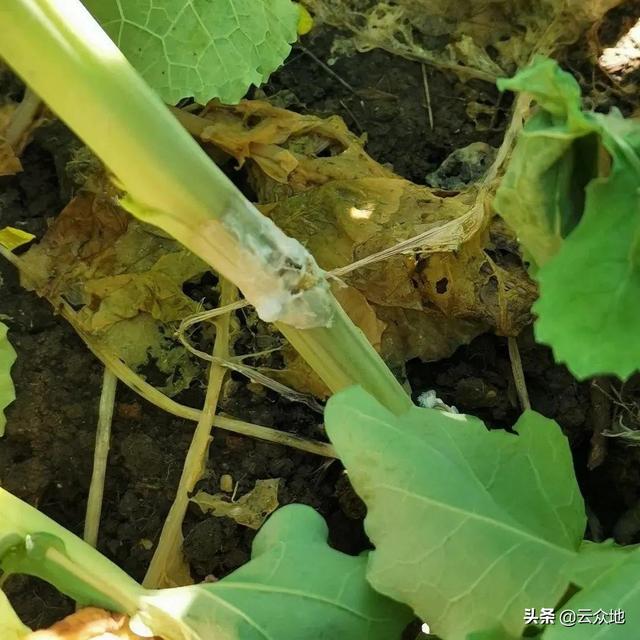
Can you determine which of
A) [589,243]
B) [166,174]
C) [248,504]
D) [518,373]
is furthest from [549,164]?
[248,504]

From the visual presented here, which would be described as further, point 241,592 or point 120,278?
point 120,278

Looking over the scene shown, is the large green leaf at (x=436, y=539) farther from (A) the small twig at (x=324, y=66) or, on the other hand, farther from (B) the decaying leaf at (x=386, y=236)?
(A) the small twig at (x=324, y=66)

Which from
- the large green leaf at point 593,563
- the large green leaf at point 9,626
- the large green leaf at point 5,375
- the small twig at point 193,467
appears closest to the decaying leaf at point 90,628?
the large green leaf at point 9,626

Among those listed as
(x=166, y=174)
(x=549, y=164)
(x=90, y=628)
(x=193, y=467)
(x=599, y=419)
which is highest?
(x=166, y=174)

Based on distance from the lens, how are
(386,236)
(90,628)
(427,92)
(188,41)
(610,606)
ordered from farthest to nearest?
(427,92)
(386,236)
(188,41)
(90,628)
(610,606)

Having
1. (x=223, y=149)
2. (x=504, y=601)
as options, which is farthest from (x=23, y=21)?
(x=504, y=601)

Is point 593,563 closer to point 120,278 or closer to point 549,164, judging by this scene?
point 549,164
